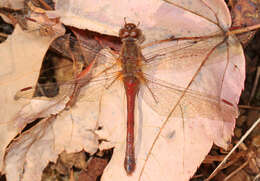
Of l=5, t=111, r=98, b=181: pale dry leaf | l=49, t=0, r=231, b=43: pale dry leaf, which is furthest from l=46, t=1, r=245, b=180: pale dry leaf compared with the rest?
l=5, t=111, r=98, b=181: pale dry leaf

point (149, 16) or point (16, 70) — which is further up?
point (149, 16)

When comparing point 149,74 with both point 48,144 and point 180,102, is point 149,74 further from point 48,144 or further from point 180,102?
point 48,144

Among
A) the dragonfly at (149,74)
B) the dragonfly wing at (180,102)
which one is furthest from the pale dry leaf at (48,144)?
the dragonfly wing at (180,102)

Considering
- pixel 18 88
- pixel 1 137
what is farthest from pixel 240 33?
pixel 1 137

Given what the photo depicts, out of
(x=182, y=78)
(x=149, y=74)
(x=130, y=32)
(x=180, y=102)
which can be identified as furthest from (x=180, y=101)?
(x=130, y=32)

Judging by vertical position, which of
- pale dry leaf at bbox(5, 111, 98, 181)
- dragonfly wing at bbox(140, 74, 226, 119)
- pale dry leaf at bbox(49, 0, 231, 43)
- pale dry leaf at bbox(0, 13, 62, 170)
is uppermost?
pale dry leaf at bbox(49, 0, 231, 43)

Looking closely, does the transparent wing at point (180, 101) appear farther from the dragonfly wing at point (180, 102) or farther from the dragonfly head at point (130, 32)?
the dragonfly head at point (130, 32)

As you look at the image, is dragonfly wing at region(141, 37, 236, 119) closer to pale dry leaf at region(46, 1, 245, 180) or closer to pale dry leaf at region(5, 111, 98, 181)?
pale dry leaf at region(46, 1, 245, 180)
